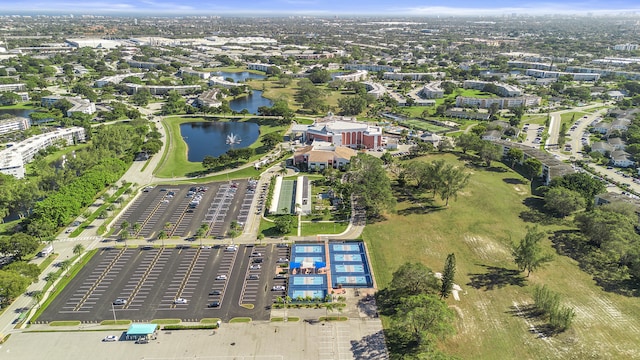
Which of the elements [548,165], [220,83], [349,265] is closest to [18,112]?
[220,83]

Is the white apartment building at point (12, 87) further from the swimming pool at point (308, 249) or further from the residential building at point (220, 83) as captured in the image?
the swimming pool at point (308, 249)

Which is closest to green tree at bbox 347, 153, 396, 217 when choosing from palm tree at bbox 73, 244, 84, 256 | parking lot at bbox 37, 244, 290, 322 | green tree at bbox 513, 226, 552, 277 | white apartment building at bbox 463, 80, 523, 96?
parking lot at bbox 37, 244, 290, 322

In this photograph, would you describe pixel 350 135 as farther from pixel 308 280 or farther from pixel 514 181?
pixel 308 280

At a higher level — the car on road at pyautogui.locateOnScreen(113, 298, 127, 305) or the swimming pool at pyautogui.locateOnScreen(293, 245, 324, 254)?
the swimming pool at pyautogui.locateOnScreen(293, 245, 324, 254)

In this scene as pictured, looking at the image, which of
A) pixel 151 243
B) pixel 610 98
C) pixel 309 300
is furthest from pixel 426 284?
pixel 610 98

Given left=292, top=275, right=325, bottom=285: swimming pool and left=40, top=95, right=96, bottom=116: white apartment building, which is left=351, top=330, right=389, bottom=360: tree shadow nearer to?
left=292, top=275, right=325, bottom=285: swimming pool
